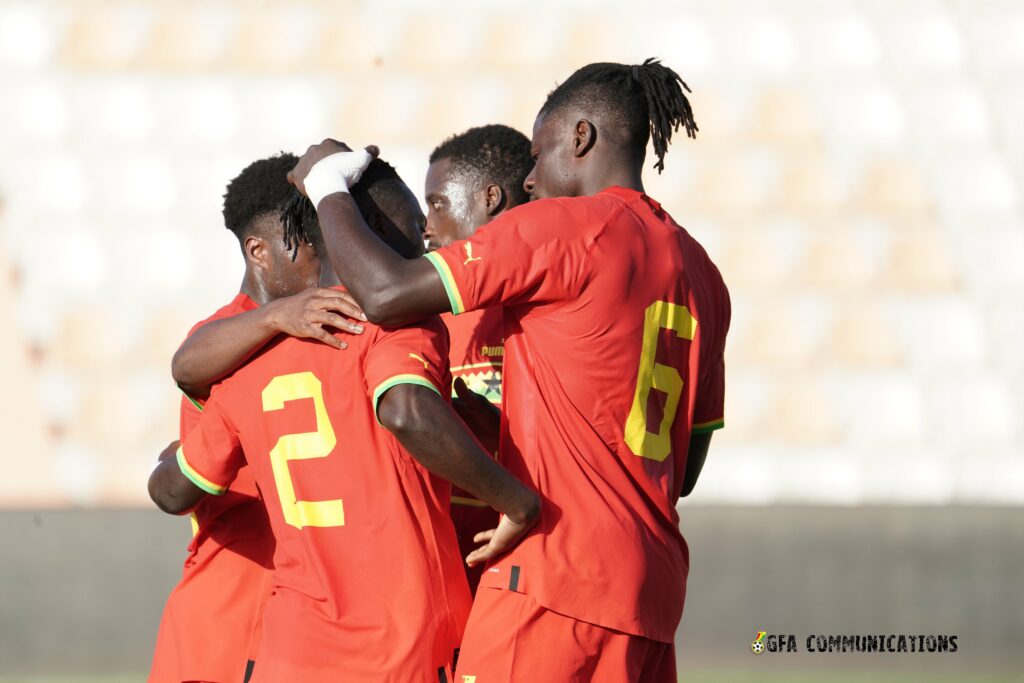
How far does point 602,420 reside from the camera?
270 cm

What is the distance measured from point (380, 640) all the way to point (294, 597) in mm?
218

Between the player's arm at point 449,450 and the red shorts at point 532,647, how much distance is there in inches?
6.4

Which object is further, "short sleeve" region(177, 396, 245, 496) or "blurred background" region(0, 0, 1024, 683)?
"blurred background" region(0, 0, 1024, 683)

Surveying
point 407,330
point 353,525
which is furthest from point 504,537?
point 407,330

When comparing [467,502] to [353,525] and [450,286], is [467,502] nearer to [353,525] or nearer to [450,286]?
[353,525]

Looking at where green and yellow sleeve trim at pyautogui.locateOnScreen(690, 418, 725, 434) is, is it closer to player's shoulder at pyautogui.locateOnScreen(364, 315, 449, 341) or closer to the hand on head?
player's shoulder at pyautogui.locateOnScreen(364, 315, 449, 341)

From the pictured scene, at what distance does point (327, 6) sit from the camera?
28.4 feet

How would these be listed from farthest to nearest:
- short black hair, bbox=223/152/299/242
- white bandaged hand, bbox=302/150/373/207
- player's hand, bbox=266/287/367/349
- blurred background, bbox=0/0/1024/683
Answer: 1. blurred background, bbox=0/0/1024/683
2. short black hair, bbox=223/152/299/242
3. white bandaged hand, bbox=302/150/373/207
4. player's hand, bbox=266/287/367/349

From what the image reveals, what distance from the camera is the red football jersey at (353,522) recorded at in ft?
8.63


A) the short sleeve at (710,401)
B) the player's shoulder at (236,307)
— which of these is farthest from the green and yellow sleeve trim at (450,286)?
the short sleeve at (710,401)

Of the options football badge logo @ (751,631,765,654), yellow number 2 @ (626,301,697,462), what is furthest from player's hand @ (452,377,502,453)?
football badge logo @ (751,631,765,654)

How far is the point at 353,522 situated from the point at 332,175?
0.75m

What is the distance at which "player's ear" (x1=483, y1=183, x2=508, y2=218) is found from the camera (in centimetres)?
377

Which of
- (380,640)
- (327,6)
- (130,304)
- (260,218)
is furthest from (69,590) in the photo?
(380,640)
